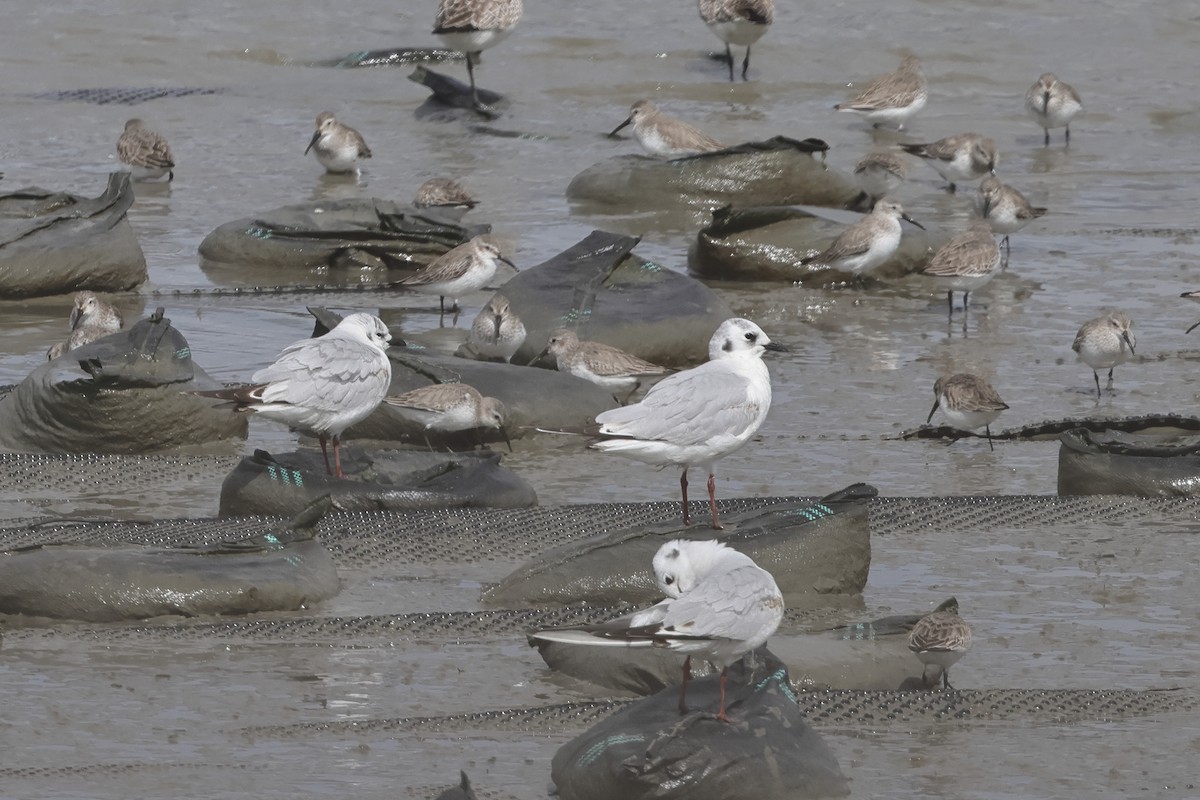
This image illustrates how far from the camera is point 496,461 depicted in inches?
302

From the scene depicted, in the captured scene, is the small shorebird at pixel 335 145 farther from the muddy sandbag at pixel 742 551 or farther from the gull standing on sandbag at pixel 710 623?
the gull standing on sandbag at pixel 710 623

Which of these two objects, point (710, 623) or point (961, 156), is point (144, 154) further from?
point (710, 623)

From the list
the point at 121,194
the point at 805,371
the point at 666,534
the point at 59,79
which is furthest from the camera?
the point at 59,79

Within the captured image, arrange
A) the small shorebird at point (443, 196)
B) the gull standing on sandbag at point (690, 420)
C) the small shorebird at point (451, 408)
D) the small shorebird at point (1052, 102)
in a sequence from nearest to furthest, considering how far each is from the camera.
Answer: the gull standing on sandbag at point (690, 420) → the small shorebird at point (451, 408) → the small shorebird at point (443, 196) → the small shorebird at point (1052, 102)

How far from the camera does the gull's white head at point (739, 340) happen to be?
7188 millimetres

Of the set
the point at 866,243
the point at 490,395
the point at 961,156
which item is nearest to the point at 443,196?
the point at 866,243

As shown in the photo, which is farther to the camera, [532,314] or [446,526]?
[532,314]

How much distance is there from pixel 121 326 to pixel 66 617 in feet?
14.9

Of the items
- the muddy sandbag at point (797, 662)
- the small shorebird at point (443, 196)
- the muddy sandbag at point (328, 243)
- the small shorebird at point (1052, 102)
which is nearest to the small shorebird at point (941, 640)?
the muddy sandbag at point (797, 662)

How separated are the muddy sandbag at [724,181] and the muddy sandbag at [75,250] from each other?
12.5 ft

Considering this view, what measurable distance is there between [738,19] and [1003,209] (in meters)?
6.74

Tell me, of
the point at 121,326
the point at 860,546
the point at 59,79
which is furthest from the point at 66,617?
the point at 59,79

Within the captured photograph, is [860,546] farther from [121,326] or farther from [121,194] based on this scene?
[121,194]

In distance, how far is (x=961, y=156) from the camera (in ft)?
49.6
